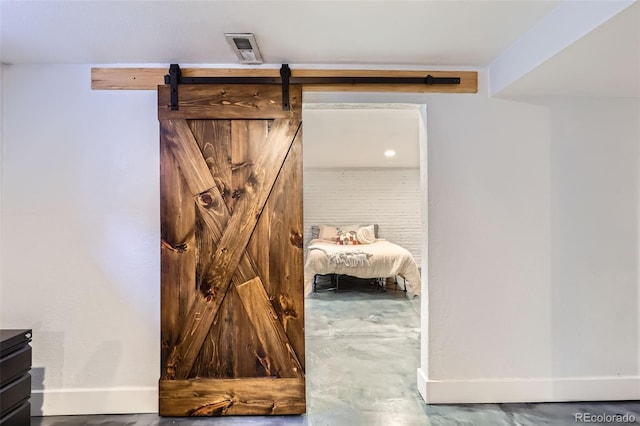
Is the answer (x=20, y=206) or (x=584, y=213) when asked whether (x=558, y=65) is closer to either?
(x=584, y=213)

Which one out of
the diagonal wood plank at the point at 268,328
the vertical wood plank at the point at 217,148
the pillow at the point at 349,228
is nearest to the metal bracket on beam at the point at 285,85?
the vertical wood plank at the point at 217,148

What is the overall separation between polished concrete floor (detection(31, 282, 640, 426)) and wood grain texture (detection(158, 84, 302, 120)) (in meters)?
1.84

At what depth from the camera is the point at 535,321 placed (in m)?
2.09

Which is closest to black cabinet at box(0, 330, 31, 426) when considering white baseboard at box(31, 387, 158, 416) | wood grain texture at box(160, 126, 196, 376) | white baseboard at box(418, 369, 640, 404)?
white baseboard at box(31, 387, 158, 416)

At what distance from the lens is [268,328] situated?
1.97 m

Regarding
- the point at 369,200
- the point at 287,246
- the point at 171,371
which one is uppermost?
the point at 369,200

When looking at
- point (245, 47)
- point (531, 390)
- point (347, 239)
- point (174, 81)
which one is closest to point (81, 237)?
point (174, 81)

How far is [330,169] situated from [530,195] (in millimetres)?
5020

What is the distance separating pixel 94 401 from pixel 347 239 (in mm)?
4629

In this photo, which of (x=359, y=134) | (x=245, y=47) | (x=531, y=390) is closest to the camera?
(x=245, y=47)

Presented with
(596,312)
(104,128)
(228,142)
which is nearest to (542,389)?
(596,312)

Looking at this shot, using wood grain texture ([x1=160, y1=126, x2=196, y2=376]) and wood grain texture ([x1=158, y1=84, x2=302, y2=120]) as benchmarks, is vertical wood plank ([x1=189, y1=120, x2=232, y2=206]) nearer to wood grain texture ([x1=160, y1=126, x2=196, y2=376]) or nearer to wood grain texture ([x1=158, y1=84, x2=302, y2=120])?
wood grain texture ([x1=158, y1=84, x2=302, y2=120])

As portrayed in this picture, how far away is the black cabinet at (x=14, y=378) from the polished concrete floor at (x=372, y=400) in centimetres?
29

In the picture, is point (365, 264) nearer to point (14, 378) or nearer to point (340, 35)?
point (340, 35)
